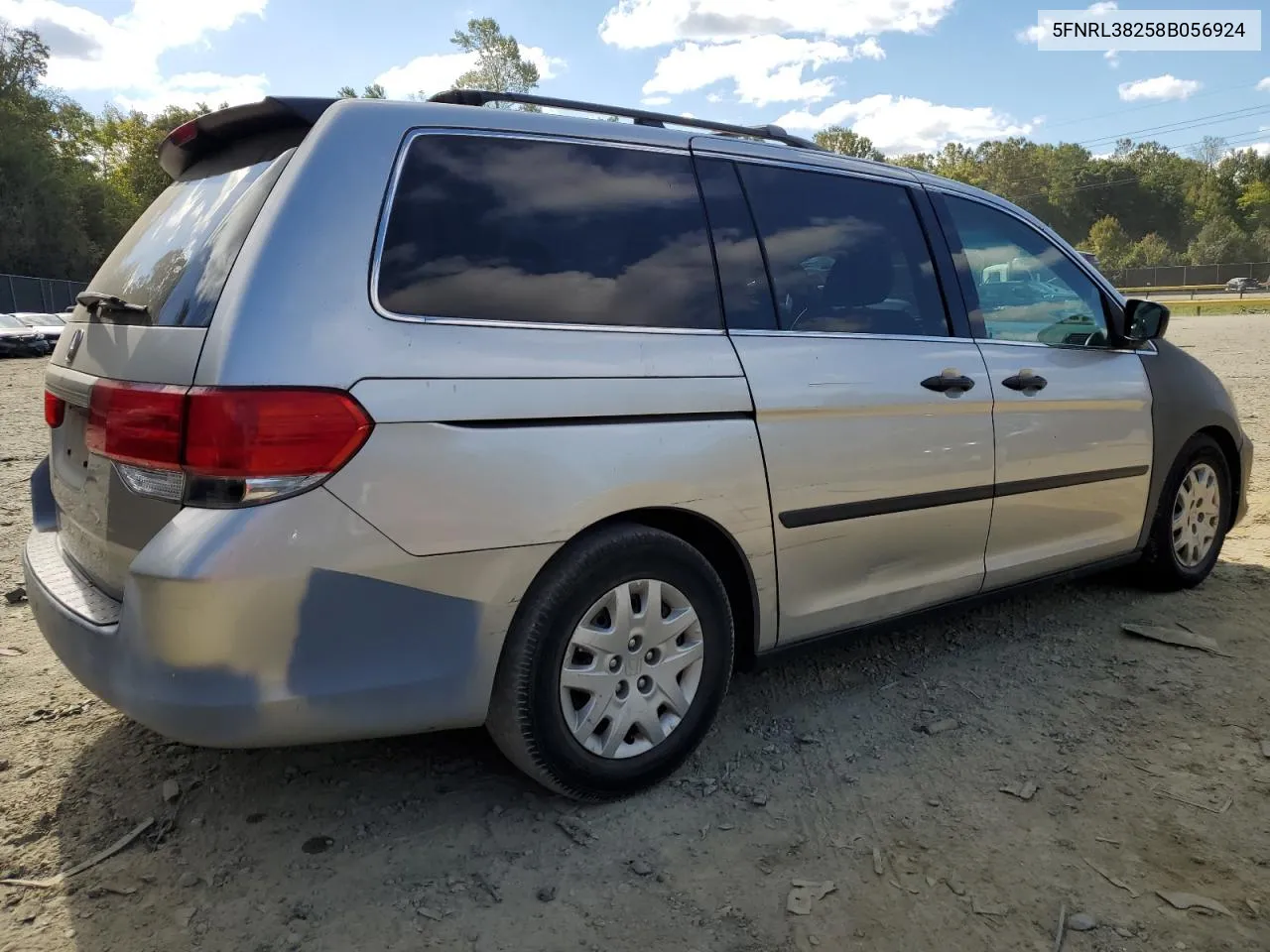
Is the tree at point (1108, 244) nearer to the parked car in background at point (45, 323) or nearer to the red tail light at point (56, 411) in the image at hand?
the parked car in background at point (45, 323)

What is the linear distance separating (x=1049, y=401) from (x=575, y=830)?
2.46 m

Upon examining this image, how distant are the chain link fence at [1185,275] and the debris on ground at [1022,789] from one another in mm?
77196

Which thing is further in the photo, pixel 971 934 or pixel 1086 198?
pixel 1086 198

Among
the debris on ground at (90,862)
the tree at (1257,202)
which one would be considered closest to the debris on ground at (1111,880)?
the debris on ground at (90,862)

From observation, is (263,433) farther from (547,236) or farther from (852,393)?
(852,393)

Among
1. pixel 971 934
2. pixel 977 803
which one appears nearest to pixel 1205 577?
pixel 977 803

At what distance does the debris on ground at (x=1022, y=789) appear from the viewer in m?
2.70

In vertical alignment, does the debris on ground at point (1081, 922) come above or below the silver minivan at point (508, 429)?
below

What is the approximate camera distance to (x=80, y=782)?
272 cm

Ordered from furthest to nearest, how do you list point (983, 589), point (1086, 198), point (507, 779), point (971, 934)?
1. point (1086, 198)
2. point (983, 589)
3. point (507, 779)
4. point (971, 934)

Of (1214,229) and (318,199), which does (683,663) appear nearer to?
(318,199)

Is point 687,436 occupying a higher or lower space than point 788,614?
higher

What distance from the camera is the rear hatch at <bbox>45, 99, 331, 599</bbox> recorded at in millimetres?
2119

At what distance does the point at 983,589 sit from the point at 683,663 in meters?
1.53
